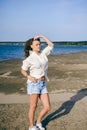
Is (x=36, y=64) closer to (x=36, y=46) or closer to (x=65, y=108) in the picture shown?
(x=36, y=46)

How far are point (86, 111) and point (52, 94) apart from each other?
226 centimetres

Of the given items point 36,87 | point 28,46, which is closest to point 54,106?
point 36,87

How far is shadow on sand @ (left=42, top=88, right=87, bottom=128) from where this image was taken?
5.77 meters

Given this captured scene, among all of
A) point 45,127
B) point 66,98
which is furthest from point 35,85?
point 66,98

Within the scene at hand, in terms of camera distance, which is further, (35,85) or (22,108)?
(22,108)

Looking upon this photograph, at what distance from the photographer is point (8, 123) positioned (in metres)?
5.48

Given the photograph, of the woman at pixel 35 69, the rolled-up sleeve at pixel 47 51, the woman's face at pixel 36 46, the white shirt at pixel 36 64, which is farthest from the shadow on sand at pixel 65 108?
the woman's face at pixel 36 46

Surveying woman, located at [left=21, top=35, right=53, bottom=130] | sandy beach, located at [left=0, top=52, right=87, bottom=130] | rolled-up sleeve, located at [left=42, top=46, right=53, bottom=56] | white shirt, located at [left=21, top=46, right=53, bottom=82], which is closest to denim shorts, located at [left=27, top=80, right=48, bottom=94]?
woman, located at [left=21, top=35, right=53, bottom=130]

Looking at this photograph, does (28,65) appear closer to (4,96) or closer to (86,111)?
(86,111)

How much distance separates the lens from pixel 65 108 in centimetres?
669

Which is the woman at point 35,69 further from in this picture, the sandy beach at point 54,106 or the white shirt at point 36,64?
the sandy beach at point 54,106

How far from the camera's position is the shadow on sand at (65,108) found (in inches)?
227

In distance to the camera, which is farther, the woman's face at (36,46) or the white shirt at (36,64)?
the woman's face at (36,46)

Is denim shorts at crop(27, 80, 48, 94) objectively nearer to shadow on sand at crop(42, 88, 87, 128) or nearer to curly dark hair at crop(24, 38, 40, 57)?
curly dark hair at crop(24, 38, 40, 57)
